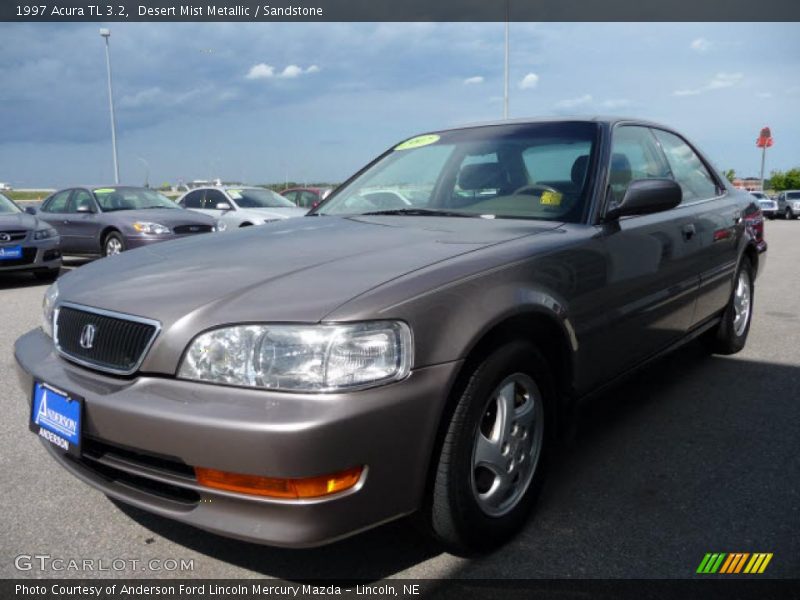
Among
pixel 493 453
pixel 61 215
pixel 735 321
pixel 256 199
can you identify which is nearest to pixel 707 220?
pixel 735 321

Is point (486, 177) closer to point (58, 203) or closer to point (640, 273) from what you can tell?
point (640, 273)

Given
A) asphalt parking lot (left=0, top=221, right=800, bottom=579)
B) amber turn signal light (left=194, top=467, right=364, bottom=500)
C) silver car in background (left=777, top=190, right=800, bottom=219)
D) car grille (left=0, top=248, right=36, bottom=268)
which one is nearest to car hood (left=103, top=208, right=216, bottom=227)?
car grille (left=0, top=248, right=36, bottom=268)

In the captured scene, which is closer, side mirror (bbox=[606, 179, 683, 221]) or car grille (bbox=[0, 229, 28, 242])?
side mirror (bbox=[606, 179, 683, 221])

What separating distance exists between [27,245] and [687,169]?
26.1 ft

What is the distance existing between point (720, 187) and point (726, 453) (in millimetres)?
2091

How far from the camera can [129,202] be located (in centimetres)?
1090

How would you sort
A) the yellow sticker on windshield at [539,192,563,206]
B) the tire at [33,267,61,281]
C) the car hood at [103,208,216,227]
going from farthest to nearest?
the car hood at [103,208,216,227] → the tire at [33,267,61,281] → the yellow sticker on windshield at [539,192,563,206]

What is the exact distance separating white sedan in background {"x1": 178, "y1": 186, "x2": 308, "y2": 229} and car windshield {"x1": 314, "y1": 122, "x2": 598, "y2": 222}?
26.6 feet

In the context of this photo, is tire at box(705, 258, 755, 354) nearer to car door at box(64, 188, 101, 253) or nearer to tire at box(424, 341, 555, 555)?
tire at box(424, 341, 555, 555)

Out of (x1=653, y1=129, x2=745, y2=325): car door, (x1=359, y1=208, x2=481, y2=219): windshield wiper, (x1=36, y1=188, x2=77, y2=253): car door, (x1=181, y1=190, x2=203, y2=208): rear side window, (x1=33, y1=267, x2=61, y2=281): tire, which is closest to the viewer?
(x1=359, y1=208, x2=481, y2=219): windshield wiper

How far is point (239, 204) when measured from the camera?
12.2 m

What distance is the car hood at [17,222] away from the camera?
330 inches

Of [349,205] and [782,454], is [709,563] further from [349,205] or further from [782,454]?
[349,205]

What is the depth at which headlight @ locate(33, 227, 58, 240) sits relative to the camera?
8688 millimetres
